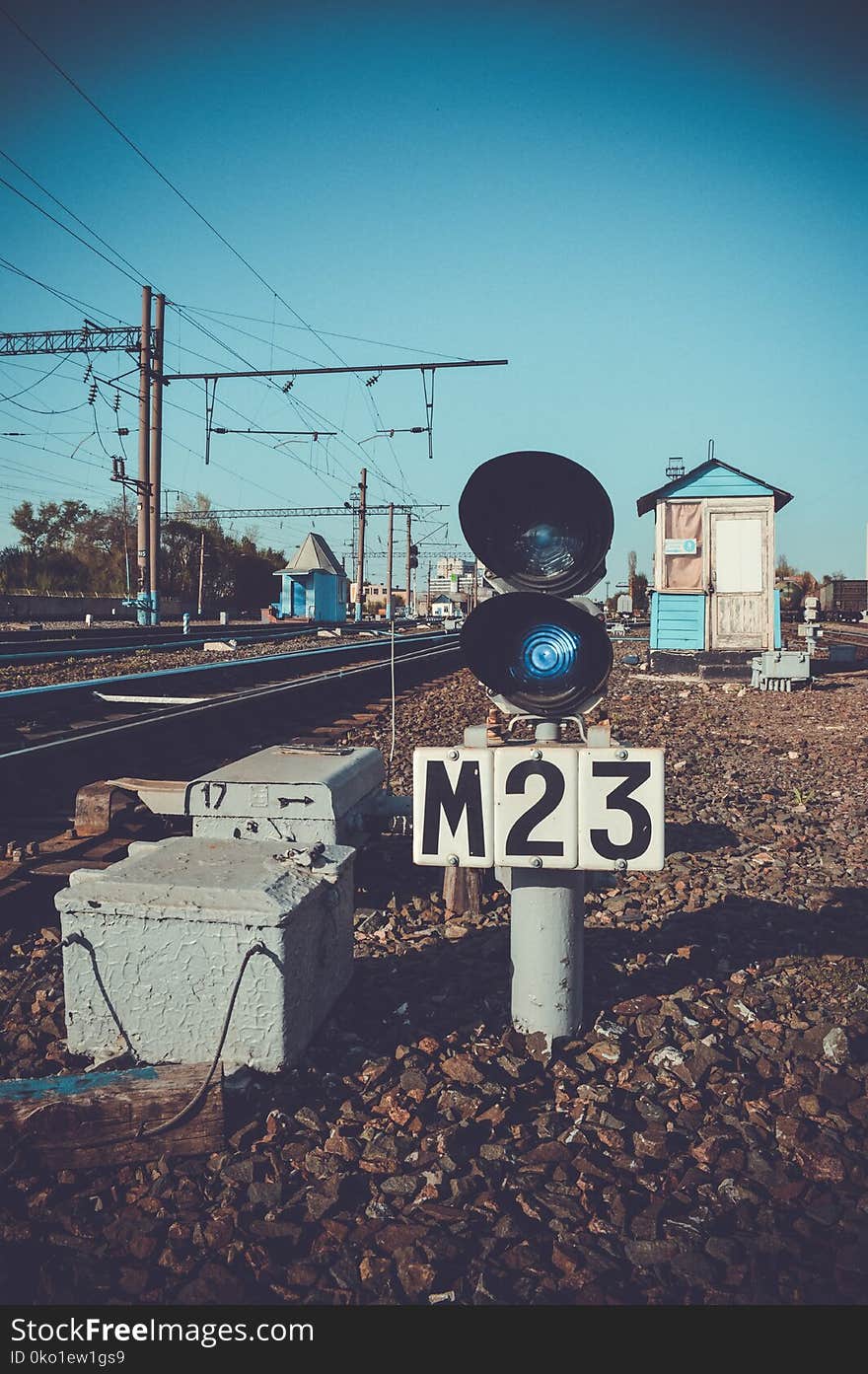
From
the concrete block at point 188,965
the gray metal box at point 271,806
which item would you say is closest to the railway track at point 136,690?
the gray metal box at point 271,806

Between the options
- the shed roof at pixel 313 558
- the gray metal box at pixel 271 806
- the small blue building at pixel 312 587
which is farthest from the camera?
the shed roof at pixel 313 558

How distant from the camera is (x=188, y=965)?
2602mm

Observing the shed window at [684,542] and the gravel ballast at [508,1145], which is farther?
the shed window at [684,542]

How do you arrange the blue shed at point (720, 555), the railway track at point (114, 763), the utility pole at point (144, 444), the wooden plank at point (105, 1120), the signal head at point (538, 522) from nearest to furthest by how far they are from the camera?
the wooden plank at point (105, 1120) < the signal head at point (538, 522) < the railway track at point (114, 763) < the blue shed at point (720, 555) < the utility pole at point (144, 444)

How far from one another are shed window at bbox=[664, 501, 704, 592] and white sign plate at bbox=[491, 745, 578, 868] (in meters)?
15.4

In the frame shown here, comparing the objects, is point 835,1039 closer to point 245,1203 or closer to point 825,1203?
point 825,1203

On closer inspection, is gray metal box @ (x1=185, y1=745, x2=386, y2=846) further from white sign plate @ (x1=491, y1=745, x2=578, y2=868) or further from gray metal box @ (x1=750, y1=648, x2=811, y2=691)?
gray metal box @ (x1=750, y1=648, x2=811, y2=691)

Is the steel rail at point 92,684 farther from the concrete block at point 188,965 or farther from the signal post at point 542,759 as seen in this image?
the signal post at point 542,759

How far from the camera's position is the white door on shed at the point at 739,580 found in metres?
17.1

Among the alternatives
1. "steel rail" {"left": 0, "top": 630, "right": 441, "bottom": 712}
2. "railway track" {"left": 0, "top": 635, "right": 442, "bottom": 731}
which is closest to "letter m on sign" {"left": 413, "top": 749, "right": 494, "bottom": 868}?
"railway track" {"left": 0, "top": 635, "right": 442, "bottom": 731}

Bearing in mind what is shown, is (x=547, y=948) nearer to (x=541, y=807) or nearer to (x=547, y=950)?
(x=547, y=950)

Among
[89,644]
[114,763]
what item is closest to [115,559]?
[89,644]

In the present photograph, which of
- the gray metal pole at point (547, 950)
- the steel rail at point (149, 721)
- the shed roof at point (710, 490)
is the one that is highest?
the shed roof at point (710, 490)

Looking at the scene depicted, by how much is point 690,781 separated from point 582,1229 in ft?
17.8
